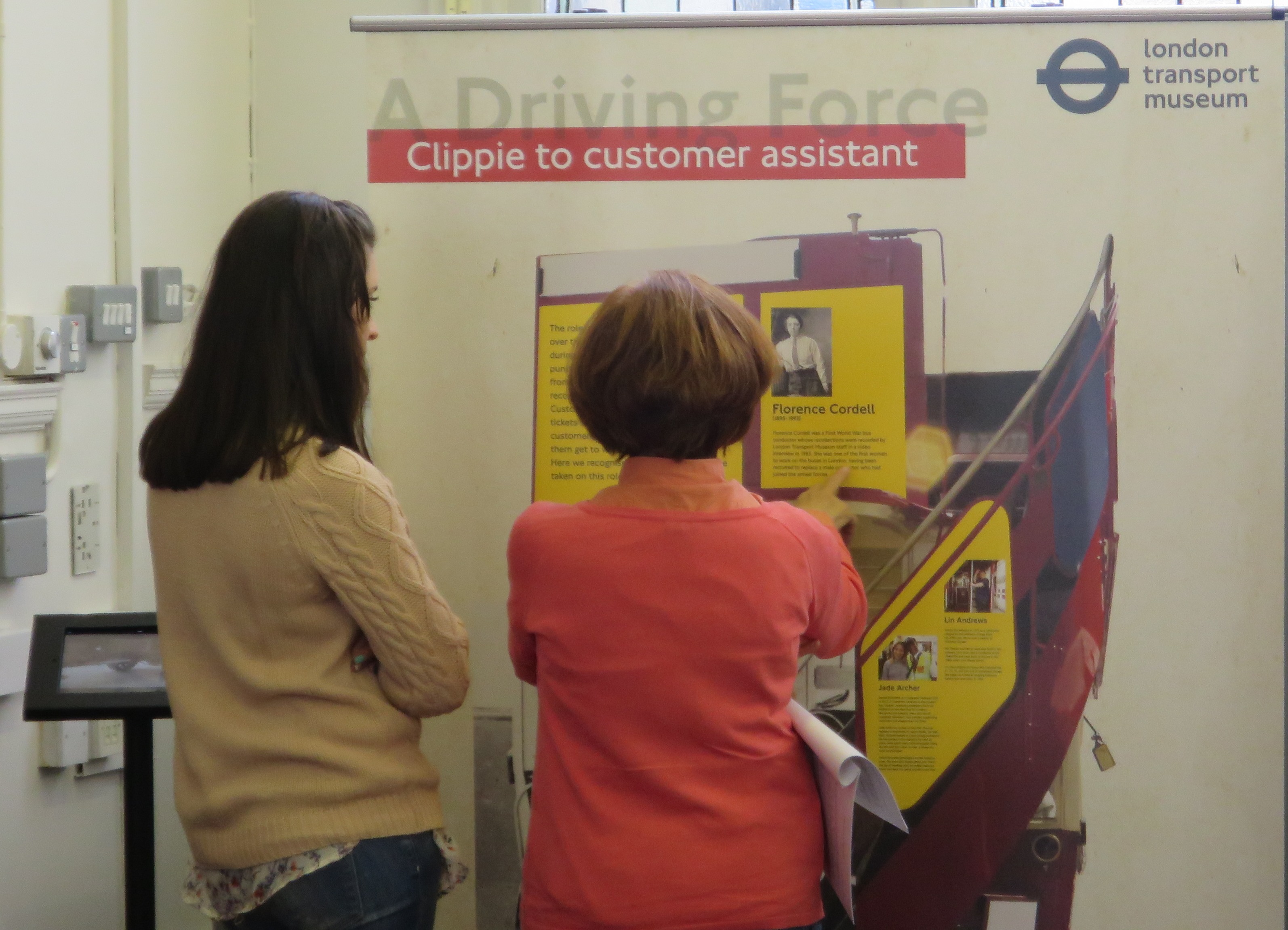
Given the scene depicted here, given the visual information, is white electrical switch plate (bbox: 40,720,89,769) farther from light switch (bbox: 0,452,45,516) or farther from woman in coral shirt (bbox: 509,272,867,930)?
woman in coral shirt (bbox: 509,272,867,930)

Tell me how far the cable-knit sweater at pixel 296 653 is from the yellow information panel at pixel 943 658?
2.43 feet

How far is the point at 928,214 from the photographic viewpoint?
1.70 m

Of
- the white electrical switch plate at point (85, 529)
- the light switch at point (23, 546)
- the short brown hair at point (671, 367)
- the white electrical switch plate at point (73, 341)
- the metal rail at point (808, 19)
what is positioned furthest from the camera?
the white electrical switch plate at point (85, 529)

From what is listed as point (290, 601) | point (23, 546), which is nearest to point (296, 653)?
point (290, 601)

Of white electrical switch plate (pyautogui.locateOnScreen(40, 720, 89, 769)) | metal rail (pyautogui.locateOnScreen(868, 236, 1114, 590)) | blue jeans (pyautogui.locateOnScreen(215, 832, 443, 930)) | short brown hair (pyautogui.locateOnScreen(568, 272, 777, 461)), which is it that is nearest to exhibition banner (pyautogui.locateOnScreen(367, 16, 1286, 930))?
metal rail (pyautogui.locateOnScreen(868, 236, 1114, 590))

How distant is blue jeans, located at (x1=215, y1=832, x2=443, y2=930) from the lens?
120 cm

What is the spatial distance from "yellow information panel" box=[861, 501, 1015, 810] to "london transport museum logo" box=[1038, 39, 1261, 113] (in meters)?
0.59

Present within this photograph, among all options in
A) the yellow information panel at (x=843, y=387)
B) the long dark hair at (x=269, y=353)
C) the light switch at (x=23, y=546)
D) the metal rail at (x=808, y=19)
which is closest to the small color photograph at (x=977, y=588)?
the yellow information panel at (x=843, y=387)

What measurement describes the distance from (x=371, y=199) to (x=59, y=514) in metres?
1.16

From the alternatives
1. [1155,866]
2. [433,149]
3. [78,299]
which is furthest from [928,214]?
[78,299]

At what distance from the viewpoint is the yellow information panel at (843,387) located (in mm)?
1695

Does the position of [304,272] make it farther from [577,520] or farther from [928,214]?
[928,214]

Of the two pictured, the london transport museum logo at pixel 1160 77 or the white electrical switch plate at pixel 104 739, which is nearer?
the london transport museum logo at pixel 1160 77

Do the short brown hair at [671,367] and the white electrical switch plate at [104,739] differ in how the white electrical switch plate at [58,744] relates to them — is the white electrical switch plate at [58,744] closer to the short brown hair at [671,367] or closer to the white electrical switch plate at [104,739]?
the white electrical switch plate at [104,739]
